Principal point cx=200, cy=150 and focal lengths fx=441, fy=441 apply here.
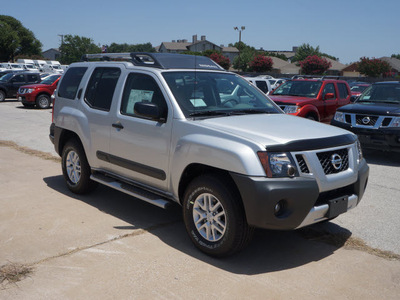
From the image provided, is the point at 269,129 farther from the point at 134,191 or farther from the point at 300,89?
the point at 300,89

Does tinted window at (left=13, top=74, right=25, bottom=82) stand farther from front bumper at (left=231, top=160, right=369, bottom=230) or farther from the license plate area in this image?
the license plate area

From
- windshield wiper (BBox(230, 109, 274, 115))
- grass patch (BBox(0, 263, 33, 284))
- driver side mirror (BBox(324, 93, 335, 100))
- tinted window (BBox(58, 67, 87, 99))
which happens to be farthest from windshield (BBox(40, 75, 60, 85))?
grass patch (BBox(0, 263, 33, 284))

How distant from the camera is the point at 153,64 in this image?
17.4ft

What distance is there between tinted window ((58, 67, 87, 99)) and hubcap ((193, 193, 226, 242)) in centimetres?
294

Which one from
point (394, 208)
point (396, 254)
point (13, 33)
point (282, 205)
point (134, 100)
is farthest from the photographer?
point (13, 33)

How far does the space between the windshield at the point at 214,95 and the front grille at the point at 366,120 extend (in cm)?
450

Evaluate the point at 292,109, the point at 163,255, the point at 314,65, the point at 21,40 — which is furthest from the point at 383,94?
the point at 21,40

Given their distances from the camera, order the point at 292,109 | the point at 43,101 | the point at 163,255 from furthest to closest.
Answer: the point at 43,101 → the point at 292,109 → the point at 163,255

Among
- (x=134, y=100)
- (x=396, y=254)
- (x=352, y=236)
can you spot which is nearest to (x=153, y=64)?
(x=134, y=100)

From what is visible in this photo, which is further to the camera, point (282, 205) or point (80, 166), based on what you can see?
point (80, 166)

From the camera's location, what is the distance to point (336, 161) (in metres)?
4.19

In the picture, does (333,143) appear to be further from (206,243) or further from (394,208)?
(394,208)

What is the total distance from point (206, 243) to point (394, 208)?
10.3 feet

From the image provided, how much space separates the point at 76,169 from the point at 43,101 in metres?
15.8
